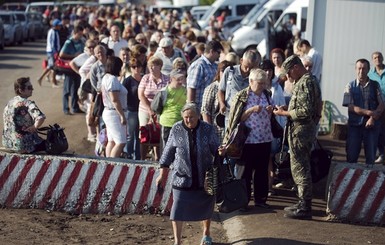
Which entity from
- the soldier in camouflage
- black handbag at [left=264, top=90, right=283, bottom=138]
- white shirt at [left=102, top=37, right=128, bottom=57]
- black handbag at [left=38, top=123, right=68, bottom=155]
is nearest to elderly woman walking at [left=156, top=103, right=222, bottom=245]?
the soldier in camouflage

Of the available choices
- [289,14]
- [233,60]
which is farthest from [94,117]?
[289,14]

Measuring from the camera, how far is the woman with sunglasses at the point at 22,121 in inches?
436

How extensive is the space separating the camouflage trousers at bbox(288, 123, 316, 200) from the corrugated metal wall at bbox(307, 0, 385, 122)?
20.8 ft

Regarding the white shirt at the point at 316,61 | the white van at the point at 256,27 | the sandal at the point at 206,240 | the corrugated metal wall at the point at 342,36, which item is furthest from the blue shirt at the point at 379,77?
the white van at the point at 256,27

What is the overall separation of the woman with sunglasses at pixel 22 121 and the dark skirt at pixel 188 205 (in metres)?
2.23

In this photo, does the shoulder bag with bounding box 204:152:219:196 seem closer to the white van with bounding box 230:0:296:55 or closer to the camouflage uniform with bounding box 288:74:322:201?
the camouflage uniform with bounding box 288:74:322:201

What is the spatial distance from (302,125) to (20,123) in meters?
3.32

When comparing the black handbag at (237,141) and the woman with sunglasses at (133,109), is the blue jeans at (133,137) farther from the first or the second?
the black handbag at (237,141)

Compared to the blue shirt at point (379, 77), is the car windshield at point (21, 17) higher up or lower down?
lower down

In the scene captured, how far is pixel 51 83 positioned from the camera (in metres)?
26.4

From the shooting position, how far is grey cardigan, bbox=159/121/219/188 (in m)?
9.59

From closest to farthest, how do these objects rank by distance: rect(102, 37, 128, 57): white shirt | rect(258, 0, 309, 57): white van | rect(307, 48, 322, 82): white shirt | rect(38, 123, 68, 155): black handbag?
rect(38, 123, 68, 155): black handbag → rect(307, 48, 322, 82): white shirt → rect(102, 37, 128, 57): white shirt → rect(258, 0, 309, 57): white van

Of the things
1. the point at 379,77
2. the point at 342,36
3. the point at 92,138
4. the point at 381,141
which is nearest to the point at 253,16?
the point at 342,36

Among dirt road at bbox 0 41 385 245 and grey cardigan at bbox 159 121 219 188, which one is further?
dirt road at bbox 0 41 385 245
